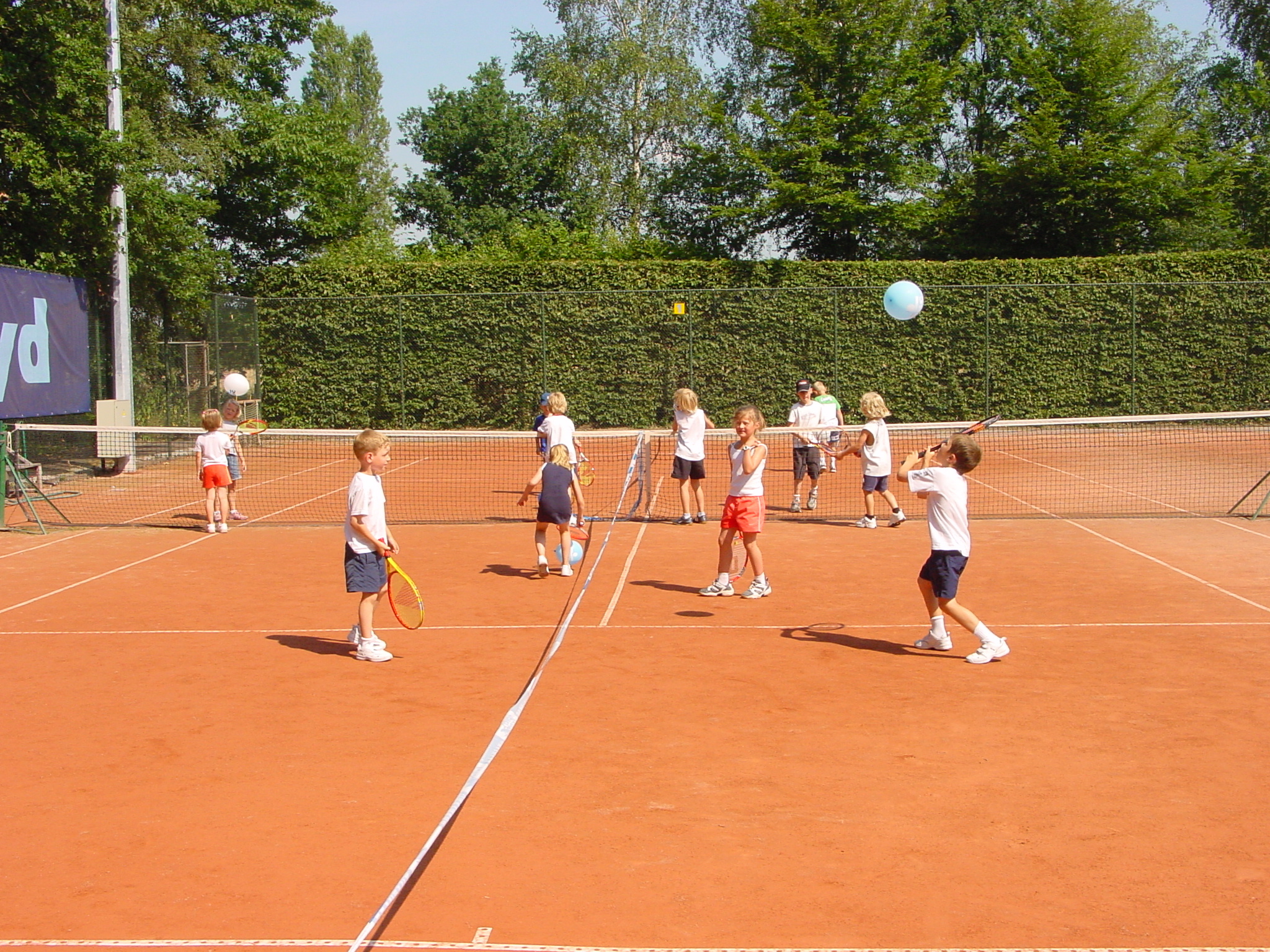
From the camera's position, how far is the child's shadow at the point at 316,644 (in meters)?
8.48

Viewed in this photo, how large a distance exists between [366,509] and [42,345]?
43.0 ft

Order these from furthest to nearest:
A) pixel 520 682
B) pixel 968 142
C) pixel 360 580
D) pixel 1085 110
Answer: pixel 968 142 → pixel 1085 110 → pixel 360 580 → pixel 520 682

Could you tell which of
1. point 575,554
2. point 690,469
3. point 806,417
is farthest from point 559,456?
point 806,417

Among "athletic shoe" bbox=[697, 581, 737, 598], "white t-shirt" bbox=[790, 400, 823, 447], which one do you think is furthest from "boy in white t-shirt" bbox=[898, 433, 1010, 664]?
"white t-shirt" bbox=[790, 400, 823, 447]

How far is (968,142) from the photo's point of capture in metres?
40.0

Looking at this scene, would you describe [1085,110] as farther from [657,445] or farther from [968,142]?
[657,445]

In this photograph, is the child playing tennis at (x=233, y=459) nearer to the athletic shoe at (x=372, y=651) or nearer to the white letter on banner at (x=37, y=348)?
the white letter on banner at (x=37, y=348)

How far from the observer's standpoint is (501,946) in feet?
13.9

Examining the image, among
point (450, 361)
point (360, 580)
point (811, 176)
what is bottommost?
point (360, 580)

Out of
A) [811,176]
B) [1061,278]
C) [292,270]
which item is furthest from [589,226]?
[1061,278]

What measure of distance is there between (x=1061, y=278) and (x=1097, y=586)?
17.7 meters

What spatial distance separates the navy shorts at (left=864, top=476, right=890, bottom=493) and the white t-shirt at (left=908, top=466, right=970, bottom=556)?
221 inches

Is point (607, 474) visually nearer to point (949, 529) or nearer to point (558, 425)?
point (558, 425)

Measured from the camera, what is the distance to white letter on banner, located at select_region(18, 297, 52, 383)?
58.8ft
